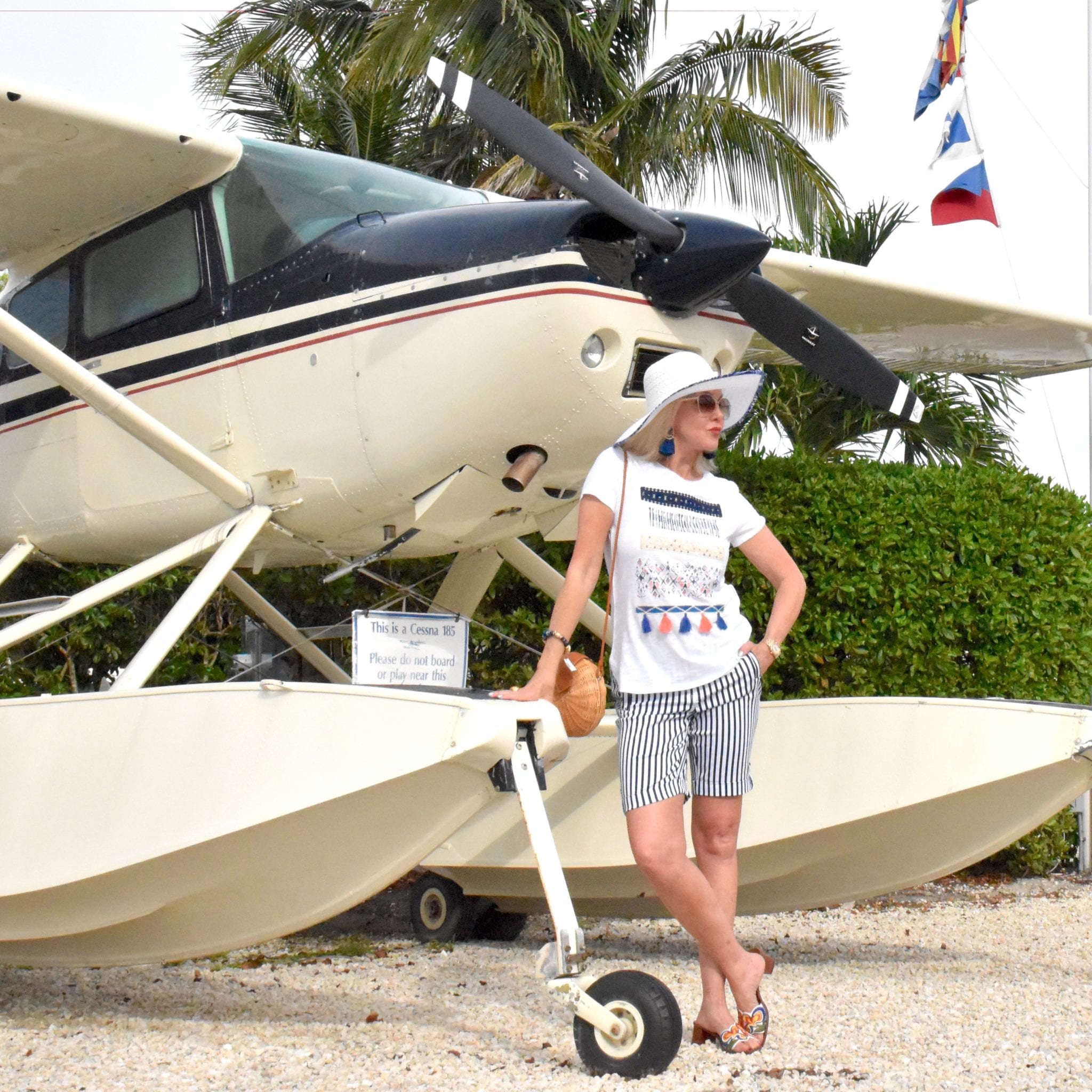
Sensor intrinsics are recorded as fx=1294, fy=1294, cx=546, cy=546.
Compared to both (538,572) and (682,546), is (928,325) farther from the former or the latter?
(682,546)

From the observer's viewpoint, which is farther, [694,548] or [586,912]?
[586,912]

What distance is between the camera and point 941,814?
427 cm

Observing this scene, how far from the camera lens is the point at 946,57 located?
28.8 ft

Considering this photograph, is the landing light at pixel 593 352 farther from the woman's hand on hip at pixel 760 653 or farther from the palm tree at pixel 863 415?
the palm tree at pixel 863 415

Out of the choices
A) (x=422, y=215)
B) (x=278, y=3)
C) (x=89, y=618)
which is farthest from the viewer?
(x=278, y=3)

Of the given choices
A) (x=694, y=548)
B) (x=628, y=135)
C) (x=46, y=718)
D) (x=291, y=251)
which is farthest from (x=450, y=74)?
(x=628, y=135)

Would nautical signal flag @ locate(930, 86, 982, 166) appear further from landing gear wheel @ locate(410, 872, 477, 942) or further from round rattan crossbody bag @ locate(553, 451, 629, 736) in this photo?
round rattan crossbody bag @ locate(553, 451, 629, 736)

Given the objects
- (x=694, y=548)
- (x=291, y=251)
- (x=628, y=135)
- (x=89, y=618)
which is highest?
(x=628, y=135)

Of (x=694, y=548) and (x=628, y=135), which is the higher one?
(x=628, y=135)

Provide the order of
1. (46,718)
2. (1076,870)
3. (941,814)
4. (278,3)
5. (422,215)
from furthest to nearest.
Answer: (278,3), (1076,870), (941,814), (422,215), (46,718)

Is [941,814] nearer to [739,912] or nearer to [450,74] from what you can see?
[739,912]

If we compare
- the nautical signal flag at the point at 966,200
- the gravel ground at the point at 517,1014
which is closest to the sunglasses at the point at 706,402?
the gravel ground at the point at 517,1014

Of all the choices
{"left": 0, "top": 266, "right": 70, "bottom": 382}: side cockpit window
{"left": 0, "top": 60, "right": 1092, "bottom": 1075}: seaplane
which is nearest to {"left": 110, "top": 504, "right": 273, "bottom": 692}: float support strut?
{"left": 0, "top": 60, "right": 1092, "bottom": 1075}: seaplane

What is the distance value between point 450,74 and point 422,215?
17.0 inches
